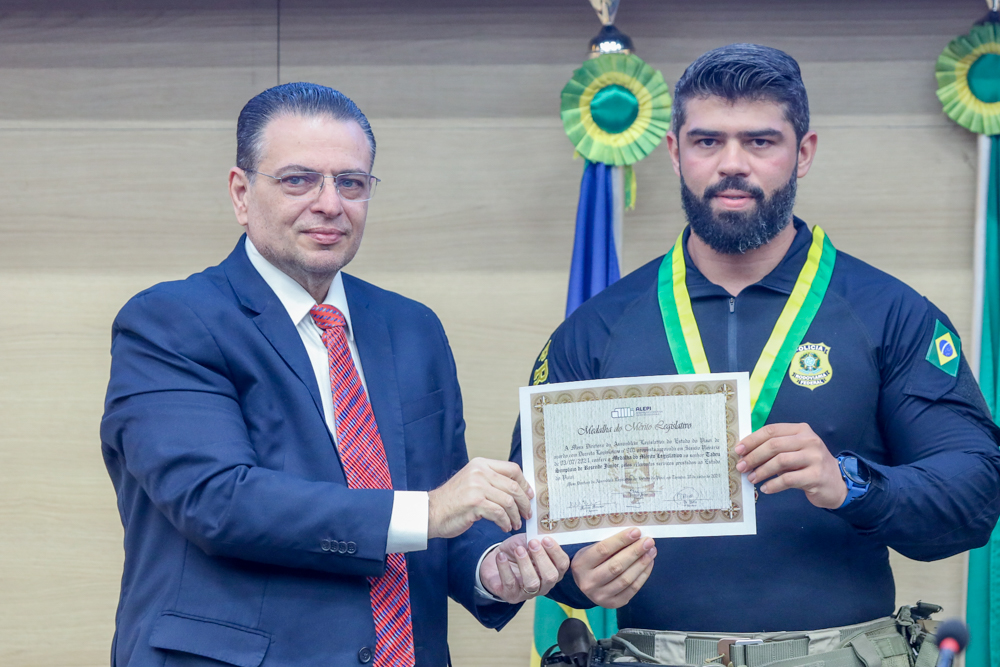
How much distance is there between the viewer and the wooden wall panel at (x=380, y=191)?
2961 mm

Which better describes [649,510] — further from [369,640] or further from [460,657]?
[460,657]

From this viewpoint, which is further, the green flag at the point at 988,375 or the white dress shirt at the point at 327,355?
the green flag at the point at 988,375

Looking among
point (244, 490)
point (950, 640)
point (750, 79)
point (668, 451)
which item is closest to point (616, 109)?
point (750, 79)

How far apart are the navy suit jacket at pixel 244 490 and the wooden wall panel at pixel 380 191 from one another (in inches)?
49.0

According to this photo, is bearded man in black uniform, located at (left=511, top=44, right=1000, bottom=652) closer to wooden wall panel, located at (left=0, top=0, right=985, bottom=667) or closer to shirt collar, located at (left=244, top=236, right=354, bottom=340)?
shirt collar, located at (left=244, top=236, right=354, bottom=340)

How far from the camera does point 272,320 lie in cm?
174

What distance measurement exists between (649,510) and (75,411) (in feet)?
6.85

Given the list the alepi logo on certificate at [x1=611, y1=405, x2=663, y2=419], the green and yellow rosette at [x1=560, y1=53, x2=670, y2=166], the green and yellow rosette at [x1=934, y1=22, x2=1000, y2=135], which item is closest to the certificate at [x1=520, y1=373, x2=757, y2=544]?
the alepi logo on certificate at [x1=611, y1=405, x2=663, y2=419]

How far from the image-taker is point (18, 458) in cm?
305

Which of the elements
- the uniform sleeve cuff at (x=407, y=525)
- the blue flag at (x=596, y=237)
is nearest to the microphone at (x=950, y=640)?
the uniform sleeve cuff at (x=407, y=525)

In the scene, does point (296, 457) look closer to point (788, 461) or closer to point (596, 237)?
point (788, 461)

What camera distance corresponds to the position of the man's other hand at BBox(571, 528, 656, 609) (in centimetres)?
163

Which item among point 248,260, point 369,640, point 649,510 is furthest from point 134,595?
point 649,510

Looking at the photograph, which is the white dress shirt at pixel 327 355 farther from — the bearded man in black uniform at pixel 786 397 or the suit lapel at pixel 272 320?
the bearded man in black uniform at pixel 786 397
